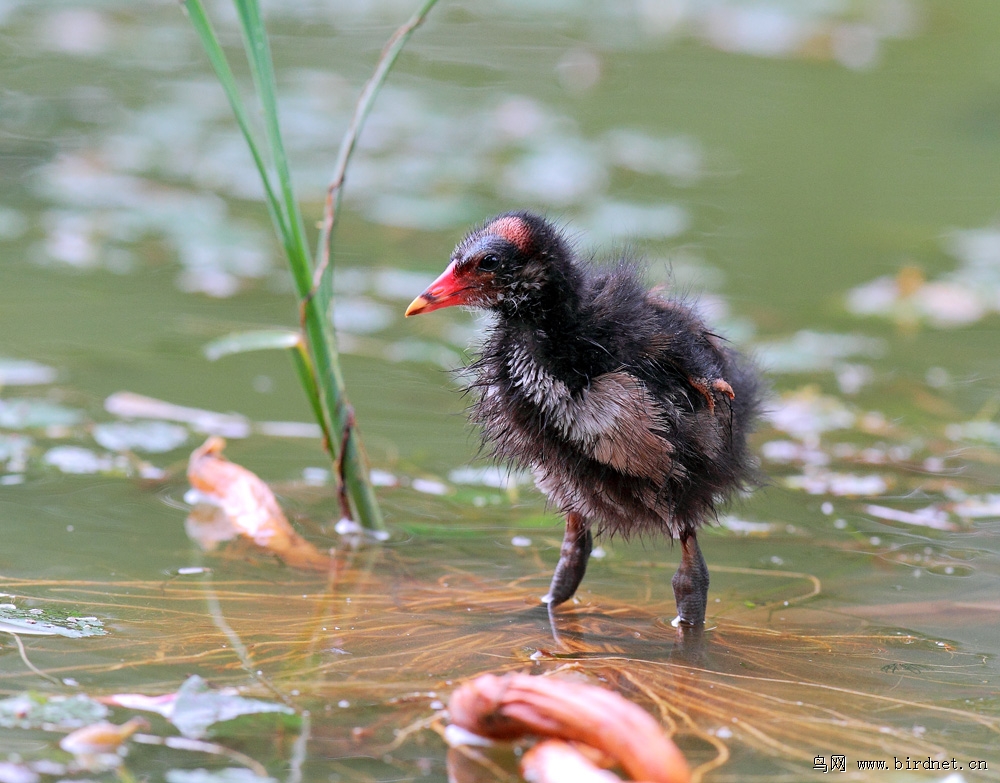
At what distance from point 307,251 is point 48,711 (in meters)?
1.60

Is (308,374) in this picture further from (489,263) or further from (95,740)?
(95,740)

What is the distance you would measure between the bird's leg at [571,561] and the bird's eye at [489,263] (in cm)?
69

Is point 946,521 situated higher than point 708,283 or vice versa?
point 708,283

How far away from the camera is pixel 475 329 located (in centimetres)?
497

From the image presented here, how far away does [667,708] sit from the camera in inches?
103

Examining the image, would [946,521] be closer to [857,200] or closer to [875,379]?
[875,379]

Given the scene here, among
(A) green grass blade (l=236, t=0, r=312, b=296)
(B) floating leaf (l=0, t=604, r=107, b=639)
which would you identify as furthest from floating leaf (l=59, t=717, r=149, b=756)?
(A) green grass blade (l=236, t=0, r=312, b=296)

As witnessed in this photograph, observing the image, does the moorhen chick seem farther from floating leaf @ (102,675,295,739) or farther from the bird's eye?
floating leaf @ (102,675,295,739)

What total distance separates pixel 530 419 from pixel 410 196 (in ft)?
14.9

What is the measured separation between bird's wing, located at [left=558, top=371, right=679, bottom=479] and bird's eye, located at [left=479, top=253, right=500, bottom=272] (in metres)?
0.38

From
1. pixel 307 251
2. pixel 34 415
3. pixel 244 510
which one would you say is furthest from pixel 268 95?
pixel 34 415

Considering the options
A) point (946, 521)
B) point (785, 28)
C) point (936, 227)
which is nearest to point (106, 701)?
point (946, 521)

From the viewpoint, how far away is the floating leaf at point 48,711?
2.34m

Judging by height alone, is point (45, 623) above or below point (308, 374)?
below
